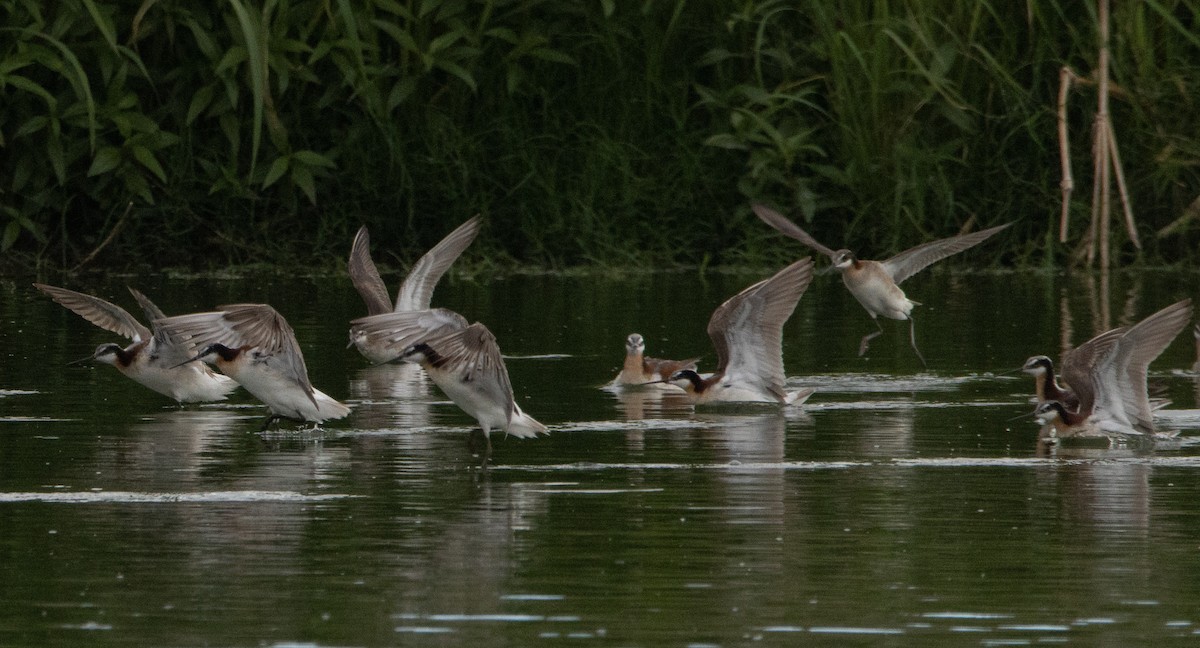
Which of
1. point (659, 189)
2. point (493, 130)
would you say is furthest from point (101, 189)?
point (659, 189)

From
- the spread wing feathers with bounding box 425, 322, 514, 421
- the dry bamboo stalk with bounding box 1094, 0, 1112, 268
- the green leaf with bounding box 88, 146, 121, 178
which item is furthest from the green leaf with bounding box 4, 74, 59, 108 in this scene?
the spread wing feathers with bounding box 425, 322, 514, 421

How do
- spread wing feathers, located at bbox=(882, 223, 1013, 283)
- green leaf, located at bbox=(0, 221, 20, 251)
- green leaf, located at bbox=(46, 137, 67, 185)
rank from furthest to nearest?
green leaf, located at bbox=(0, 221, 20, 251)
green leaf, located at bbox=(46, 137, 67, 185)
spread wing feathers, located at bbox=(882, 223, 1013, 283)

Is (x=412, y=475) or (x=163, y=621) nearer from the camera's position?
(x=163, y=621)

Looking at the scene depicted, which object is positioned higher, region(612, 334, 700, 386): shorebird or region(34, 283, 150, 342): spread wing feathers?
region(34, 283, 150, 342): spread wing feathers

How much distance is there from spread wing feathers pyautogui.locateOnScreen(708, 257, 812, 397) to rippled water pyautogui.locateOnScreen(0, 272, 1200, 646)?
305mm

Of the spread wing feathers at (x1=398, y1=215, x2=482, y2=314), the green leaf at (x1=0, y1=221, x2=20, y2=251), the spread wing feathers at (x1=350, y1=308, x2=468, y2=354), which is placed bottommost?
the spread wing feathers at (x1=350, y1=308, x2=468, y2=354)

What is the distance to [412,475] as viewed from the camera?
9.74 metres

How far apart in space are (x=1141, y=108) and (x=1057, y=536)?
12187 mm

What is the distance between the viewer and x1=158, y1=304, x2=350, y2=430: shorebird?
1112 cm

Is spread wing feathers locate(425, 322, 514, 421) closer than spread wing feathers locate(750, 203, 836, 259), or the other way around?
spread wing feathers locate(425, 322, 514, 421)

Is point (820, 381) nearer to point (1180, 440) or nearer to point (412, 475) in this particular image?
point (1180, 440)

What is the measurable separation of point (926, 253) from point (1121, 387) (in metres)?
4.56

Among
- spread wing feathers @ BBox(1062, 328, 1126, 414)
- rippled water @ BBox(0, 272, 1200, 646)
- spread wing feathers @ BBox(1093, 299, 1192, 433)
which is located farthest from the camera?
spread wing feathers @ BBox(1062, 328, 1126, 414)

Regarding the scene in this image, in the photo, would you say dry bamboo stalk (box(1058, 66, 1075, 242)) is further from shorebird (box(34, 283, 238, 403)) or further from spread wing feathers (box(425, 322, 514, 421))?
spread wing feathers (box(425, 322, 514, 421))
